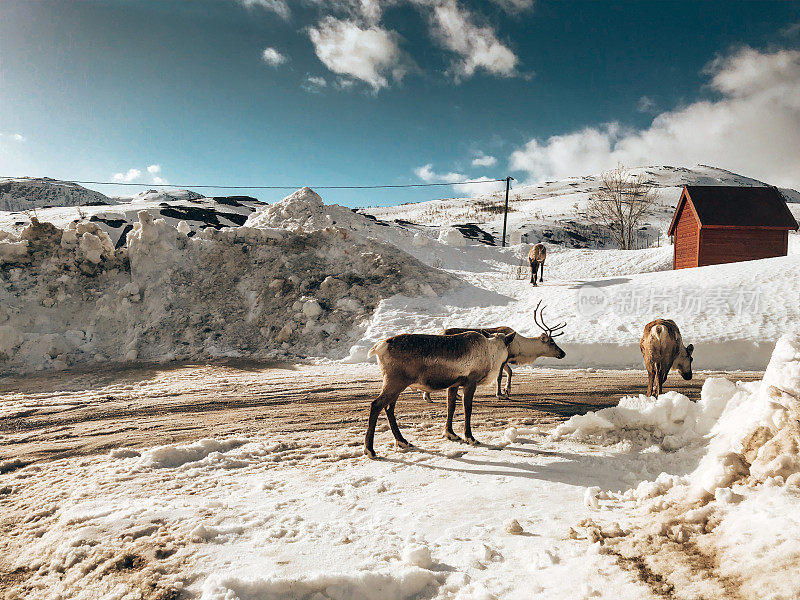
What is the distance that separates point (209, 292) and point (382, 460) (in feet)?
44.5

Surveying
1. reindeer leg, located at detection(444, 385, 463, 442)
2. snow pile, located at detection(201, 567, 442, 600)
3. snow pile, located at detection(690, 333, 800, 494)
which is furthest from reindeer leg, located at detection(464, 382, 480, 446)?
snow pile, located at detection(201, 567, 442, 600)

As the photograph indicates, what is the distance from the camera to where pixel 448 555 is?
306 centimetres

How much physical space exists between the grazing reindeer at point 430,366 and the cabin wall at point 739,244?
24.5 metres

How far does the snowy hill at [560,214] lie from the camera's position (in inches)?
1769

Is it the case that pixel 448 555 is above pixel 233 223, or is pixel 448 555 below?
below

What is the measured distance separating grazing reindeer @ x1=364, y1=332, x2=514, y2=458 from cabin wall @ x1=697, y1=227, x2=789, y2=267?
2454 centimetres

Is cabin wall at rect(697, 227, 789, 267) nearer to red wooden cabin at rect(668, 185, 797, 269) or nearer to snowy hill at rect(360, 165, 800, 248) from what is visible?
red wooden cabin at rect(668, 185, 797, 269)

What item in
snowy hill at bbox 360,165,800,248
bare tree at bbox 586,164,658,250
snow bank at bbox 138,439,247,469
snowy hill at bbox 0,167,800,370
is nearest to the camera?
snow bank at bbox 138,439,247,469

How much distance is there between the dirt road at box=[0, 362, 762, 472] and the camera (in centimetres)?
659

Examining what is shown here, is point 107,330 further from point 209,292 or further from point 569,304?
point 569,304

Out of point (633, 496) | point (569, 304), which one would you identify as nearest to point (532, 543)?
point (633, 496)

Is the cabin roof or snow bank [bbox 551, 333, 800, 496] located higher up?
the cabin roof

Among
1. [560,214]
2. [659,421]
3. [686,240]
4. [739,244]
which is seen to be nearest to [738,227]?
[739,244]

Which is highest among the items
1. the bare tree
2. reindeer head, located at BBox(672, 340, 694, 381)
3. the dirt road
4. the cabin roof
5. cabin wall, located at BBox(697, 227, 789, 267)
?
the bare tree
